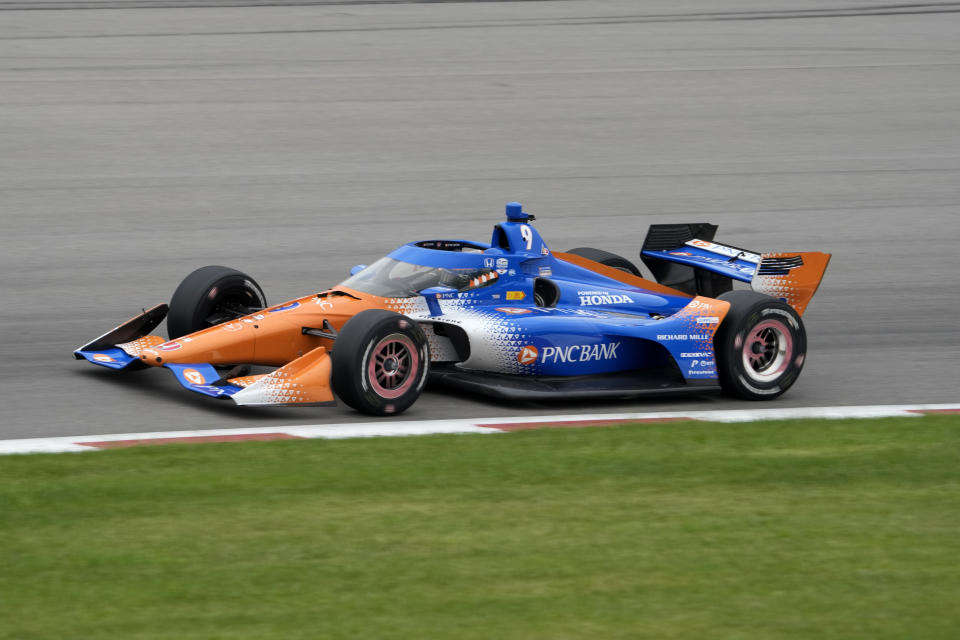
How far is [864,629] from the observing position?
6066 millimetres

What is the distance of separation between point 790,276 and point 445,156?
366 inches

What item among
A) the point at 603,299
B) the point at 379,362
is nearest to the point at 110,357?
the point at 379,362

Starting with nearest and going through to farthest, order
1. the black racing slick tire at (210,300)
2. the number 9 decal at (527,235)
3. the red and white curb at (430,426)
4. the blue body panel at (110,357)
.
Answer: the red and white curb at (430,426) < the blue body panel at (110,357) < the number 9 decal at (527,235) < the black racing slick tire at (210,300)

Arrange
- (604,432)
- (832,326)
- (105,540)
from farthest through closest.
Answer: (832,326) < (604,432) < (105,540)

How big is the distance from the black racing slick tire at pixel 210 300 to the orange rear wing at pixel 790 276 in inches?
145

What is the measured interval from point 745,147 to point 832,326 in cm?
873

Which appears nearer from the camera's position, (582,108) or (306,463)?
(306,463)

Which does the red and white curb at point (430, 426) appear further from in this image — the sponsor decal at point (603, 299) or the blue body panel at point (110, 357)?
the blue body panel at point (110, 357)

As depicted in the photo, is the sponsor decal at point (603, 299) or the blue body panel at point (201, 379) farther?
the sponsor decal at point (603, 299)

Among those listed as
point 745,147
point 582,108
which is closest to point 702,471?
point 745,147

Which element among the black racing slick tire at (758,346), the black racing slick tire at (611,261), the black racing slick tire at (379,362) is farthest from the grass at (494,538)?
the black racing slick tire at (611,261)

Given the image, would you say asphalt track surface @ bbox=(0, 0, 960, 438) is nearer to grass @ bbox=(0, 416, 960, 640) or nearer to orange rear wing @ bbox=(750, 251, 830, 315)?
orange rear wing @ bbox=(750, 251, 830, 315)

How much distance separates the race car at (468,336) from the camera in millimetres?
9633

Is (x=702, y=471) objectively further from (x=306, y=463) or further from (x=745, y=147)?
(x=745, y=147)
